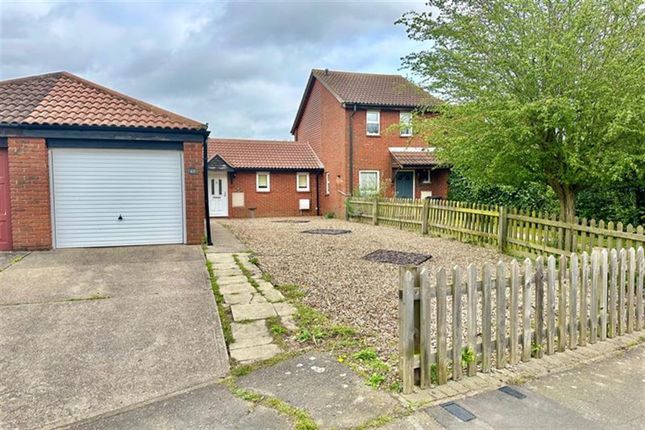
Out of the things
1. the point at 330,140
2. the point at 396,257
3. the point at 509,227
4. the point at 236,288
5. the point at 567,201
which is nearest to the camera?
the point at 236,288

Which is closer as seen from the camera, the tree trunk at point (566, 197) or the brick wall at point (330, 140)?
the tree trunk at point (566, 197)

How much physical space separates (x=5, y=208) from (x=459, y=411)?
34.4ft

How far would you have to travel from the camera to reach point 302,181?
23.1m

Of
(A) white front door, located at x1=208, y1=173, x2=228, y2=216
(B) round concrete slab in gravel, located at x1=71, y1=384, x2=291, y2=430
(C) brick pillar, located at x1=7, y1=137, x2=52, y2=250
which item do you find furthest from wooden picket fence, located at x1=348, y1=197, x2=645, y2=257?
(C) brick pillar, located at x1=7, y1=137, x2=52, y2=250

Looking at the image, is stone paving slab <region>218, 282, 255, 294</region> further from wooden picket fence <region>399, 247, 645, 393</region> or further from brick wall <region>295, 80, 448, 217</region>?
brick wall <region>295, 80, 448, 217</region>

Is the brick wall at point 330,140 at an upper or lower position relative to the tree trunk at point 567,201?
upper

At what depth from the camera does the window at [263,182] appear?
22297 millimetres

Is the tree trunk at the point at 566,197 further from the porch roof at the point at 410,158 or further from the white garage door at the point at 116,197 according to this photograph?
the porch roof at the point at 410,158

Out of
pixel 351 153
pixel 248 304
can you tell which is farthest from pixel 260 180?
pixel 248 304

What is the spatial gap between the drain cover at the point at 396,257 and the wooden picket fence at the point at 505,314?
4.15 meters

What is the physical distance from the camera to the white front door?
70.8 ft

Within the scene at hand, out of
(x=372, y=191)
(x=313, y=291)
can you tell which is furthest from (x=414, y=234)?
(x=313, y=291)

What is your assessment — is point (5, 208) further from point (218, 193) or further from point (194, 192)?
point (218, 193)

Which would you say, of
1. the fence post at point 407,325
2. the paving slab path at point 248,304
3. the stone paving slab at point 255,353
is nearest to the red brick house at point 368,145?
the paving slab path at point 248,304
